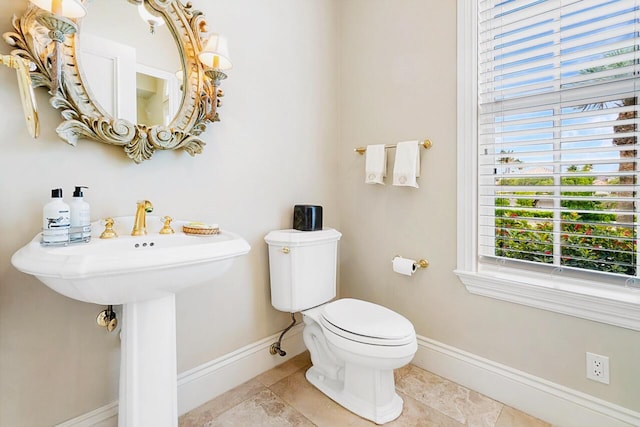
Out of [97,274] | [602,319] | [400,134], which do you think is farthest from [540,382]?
[97,274]

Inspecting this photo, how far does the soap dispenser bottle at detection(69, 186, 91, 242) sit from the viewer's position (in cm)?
104

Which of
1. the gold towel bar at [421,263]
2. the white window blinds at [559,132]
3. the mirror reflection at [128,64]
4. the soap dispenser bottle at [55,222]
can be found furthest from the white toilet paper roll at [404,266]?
the soap dispenser bottle at [55,222]

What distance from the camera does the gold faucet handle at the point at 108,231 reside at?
1151 millimetres

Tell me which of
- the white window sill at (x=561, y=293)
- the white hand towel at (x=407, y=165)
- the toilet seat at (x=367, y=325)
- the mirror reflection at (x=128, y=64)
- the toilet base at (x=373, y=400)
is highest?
the mirror reflection at (x=128, y=64)

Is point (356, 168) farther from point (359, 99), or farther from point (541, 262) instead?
point (541, 262)

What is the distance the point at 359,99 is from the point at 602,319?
1.72 m

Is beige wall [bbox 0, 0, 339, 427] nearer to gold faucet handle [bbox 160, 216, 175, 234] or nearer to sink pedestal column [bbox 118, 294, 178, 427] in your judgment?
gold faucet handle [bbox 160, 216, 175, 234]

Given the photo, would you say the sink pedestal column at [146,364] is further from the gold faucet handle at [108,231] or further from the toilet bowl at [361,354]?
the toilet bowl at [361,354]

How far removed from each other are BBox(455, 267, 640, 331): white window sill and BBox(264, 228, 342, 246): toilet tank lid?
28.9 inches

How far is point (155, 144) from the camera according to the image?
1.30m

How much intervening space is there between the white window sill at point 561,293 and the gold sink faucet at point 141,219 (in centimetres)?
151

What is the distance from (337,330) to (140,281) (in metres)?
0.88

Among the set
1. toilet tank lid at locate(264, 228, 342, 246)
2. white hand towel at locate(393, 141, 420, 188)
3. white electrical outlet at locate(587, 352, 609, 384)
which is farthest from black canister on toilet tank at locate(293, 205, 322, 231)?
white electrical outlet at locate(587, 352, 609, 384)

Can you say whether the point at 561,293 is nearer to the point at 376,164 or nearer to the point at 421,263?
the point at 421,263
